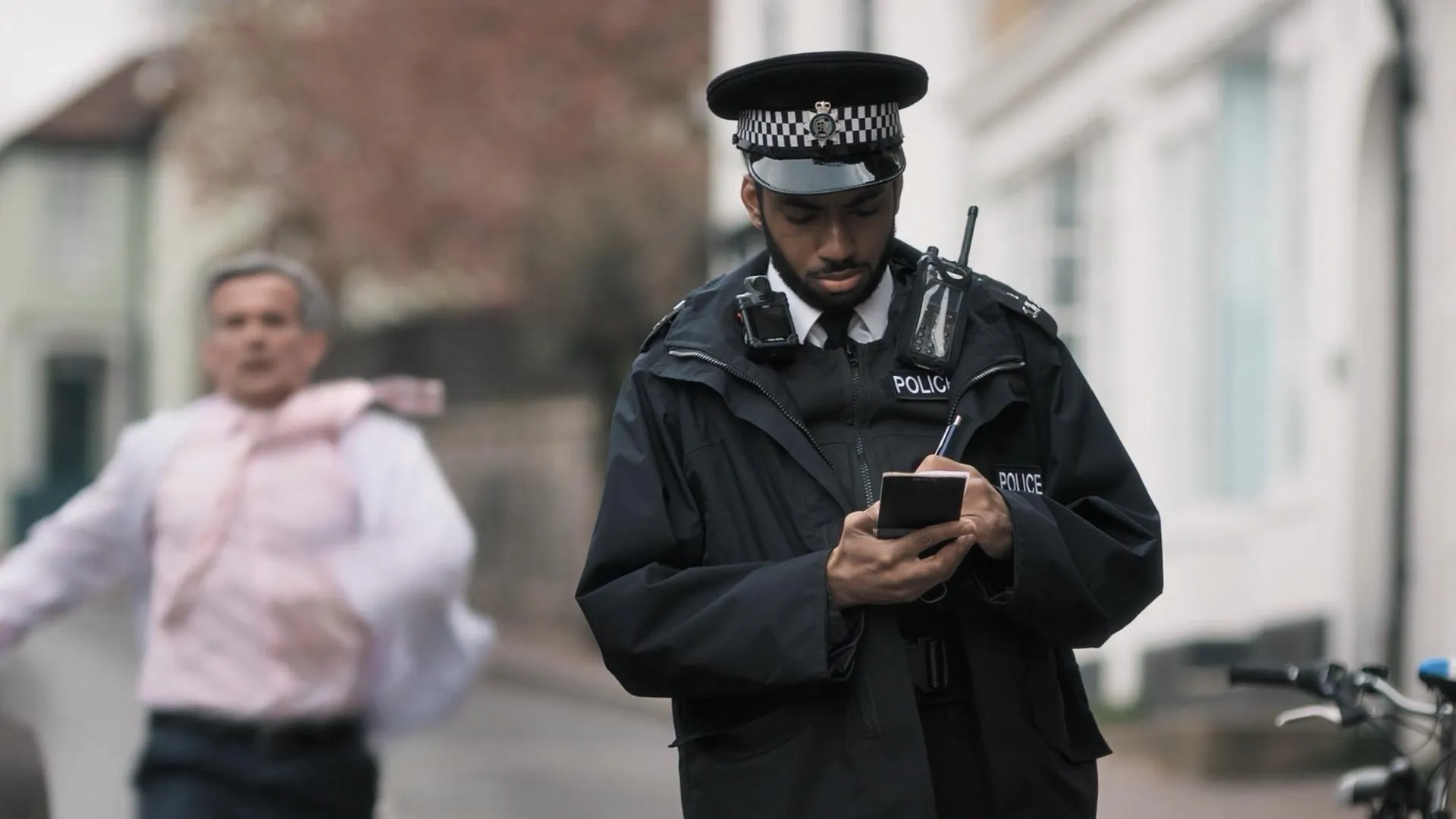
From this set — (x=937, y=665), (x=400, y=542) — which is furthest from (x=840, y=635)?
(x=400, y=542)

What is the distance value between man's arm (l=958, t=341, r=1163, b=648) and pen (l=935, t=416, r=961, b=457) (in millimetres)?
118

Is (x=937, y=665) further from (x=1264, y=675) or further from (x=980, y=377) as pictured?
(x=1264, y=675)

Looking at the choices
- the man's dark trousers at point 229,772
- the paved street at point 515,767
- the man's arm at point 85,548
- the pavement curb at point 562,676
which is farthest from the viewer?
the pavement curb at point 562,676

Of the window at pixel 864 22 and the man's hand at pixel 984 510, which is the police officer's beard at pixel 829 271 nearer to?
the man's hand at pixel 984 510

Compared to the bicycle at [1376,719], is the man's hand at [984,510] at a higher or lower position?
higher

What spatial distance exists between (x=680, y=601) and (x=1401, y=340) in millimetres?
8789

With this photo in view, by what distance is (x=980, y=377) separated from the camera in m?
3.47

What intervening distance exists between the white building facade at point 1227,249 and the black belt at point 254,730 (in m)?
6.32

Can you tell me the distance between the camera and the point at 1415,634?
10867 millimetres

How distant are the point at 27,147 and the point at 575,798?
4526 centimetres

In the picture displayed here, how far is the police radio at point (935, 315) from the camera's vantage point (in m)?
3.48

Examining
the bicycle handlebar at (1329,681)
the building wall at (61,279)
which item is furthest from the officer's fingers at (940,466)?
the building wall at (61,279)

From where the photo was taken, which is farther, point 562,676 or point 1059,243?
point 562,676

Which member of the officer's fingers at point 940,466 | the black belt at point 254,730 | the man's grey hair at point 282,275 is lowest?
the black belt at point 254,730
